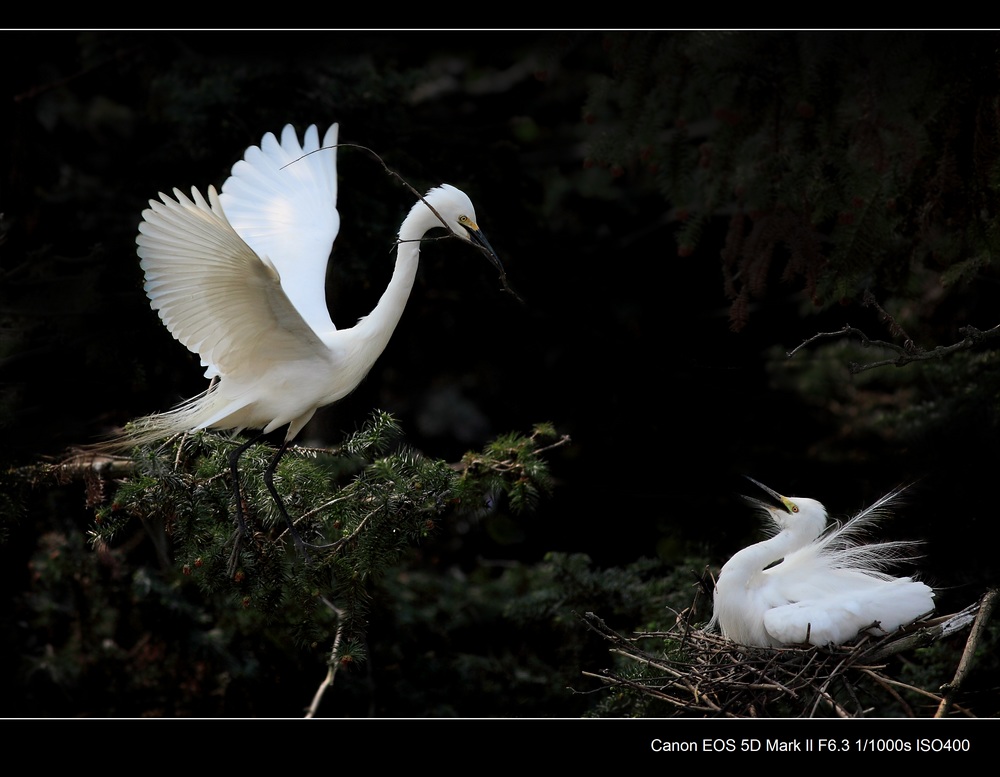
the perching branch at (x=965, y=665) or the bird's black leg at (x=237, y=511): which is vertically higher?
the bird's black leg at (x=237, y=511)

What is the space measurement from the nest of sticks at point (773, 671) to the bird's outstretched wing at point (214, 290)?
0.96m

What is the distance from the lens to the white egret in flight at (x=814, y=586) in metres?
2.42

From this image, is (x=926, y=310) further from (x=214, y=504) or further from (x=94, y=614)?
(x=94, y=614)

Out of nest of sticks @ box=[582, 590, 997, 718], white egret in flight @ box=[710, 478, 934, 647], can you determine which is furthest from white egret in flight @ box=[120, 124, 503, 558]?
white egret in flight @ box=[710, 478, 934, 647]

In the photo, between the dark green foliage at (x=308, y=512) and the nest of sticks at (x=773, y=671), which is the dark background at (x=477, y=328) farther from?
the nest of sticks at (x=773, y=671)

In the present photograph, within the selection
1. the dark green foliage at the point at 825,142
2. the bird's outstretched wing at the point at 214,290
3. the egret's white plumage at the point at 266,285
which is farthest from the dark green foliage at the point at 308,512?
the dark green foliage at the point at 825,142

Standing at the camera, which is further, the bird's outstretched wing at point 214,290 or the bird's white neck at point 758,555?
the bird's white neck at point 758,555

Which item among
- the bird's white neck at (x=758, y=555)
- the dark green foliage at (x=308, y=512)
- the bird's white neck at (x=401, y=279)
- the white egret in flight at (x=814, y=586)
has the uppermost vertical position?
the bird's white neck at (x=401, y=279)

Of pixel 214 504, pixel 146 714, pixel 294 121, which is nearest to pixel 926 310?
pixel 294 121

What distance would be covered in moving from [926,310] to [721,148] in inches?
69.2

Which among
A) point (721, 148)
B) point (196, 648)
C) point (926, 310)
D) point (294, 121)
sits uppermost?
point (294, 121)

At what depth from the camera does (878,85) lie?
2404 millimetres

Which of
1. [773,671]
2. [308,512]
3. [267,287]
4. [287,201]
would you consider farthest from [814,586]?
[287,201]

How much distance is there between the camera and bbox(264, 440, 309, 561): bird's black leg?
94.8 inches
